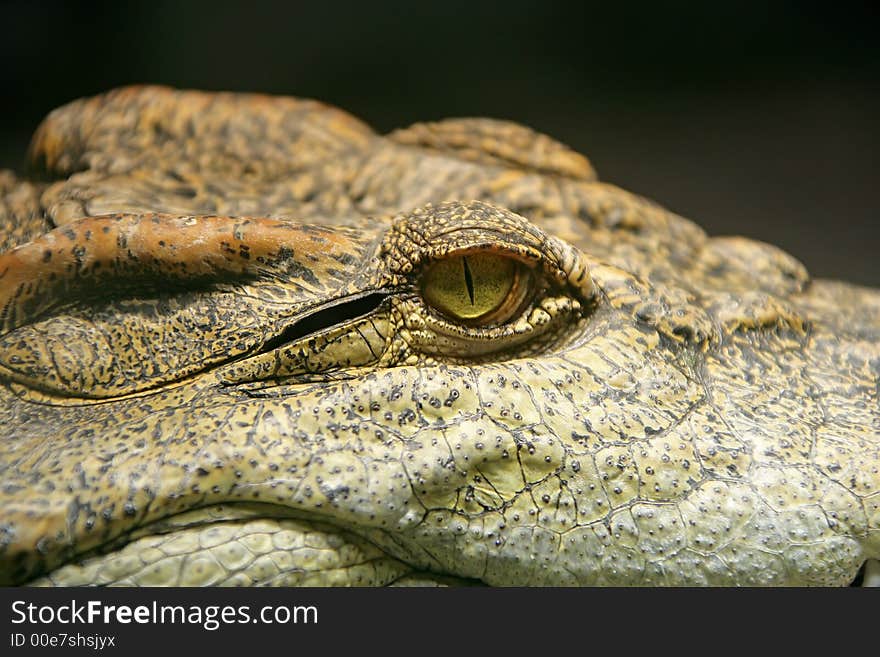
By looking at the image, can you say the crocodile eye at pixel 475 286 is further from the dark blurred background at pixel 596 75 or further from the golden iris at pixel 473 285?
the dark blurred background at pixel 596 75

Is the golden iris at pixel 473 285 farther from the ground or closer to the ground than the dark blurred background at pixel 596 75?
closer to the ground

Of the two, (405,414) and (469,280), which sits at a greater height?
(469,280)

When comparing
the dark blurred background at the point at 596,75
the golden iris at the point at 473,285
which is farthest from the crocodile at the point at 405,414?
the dark blurred background at the point at 596,75

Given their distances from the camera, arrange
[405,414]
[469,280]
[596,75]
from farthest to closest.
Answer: [596,75]
[469,280]
[405,414]

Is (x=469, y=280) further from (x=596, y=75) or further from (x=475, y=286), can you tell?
(x=596, y=75)

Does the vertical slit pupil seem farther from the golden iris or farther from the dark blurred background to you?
the dark blurred background

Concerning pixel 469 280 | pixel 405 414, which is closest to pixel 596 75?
pixel 469 280

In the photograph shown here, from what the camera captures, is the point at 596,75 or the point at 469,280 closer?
the point at 469,280

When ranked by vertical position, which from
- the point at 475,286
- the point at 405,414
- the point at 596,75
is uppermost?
the point at 596,75
